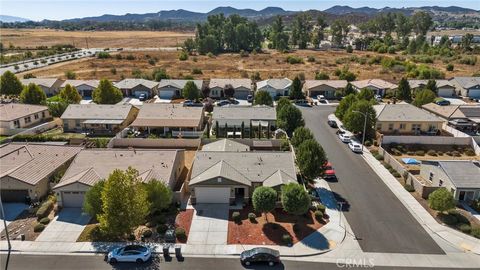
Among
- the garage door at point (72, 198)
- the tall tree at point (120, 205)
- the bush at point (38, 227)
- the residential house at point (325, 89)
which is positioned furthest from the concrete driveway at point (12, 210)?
the residential house at point (325, 89)

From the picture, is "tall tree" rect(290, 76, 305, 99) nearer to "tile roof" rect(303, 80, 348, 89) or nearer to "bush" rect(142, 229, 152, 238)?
"tile roof" rect(303, 80, 348, 89)

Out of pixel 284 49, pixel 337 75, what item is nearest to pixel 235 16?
pixel 284 49

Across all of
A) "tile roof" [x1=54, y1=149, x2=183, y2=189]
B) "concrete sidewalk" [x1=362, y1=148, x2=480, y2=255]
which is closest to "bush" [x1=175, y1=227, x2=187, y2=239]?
"tile roof" [x1=54, y1=149, x2=183, y2=189]

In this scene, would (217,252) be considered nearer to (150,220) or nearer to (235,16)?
(150,220)

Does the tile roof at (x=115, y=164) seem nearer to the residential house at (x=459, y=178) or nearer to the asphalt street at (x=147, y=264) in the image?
the asphalt street at (x=147, y=264)

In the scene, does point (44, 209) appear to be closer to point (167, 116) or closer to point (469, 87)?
point (167, 116)

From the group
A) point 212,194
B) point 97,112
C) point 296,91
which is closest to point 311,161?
point 212,194
